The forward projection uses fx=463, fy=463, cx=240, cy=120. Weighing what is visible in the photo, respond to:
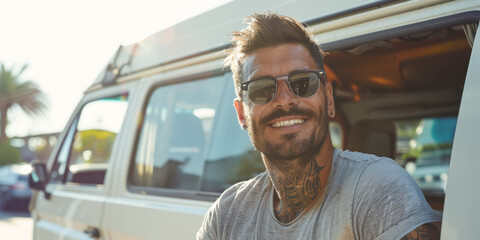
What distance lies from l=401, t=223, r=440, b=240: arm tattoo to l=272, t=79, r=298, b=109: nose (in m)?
0.60

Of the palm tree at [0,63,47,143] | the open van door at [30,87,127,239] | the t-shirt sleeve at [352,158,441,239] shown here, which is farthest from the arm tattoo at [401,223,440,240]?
the palm tree at [0,63,47,143]

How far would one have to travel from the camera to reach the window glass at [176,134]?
2643 millimetres

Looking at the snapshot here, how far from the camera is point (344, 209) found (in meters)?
1.43

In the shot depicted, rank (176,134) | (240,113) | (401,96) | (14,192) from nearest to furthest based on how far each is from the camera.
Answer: (240,113) < (176,134) < (401,96) < (14,192)

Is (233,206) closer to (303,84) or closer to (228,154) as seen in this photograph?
(303,84)

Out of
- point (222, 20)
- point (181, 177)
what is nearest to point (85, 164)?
point (181, 177)

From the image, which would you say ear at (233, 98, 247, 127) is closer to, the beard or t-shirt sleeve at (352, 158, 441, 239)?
the beard

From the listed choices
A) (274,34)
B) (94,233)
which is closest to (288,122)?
(274,34)

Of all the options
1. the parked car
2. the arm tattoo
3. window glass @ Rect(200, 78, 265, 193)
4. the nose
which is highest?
the nose

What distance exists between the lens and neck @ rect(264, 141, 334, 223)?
1612mm

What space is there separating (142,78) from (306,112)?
65.0 inches

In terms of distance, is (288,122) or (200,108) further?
(200,108)

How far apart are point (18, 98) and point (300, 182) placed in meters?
28.1

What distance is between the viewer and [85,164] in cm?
369
